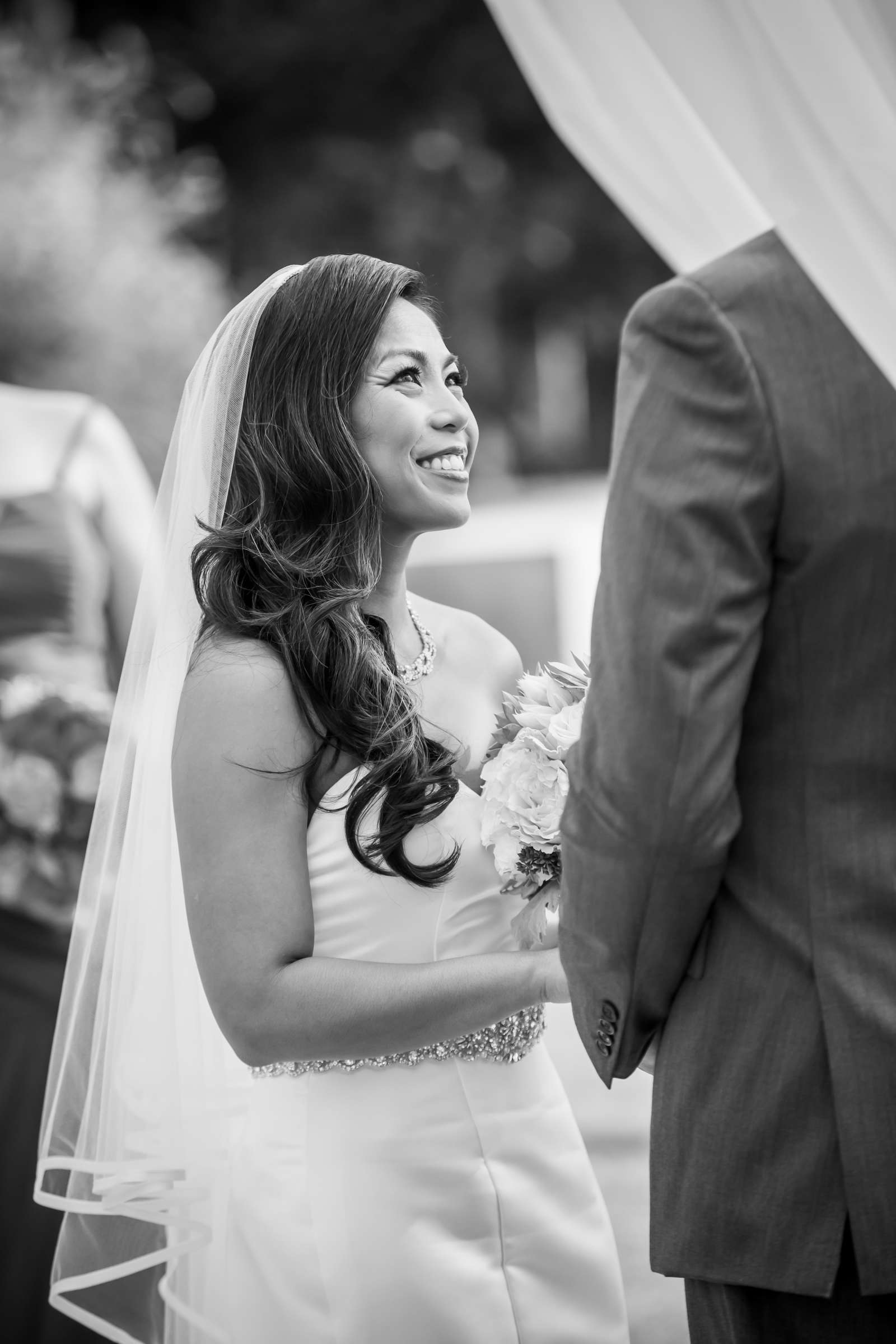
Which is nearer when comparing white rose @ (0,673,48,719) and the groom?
the groom

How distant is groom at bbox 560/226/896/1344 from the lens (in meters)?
1.32

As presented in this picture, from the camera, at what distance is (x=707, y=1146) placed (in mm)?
1405

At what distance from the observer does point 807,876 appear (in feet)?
4.50

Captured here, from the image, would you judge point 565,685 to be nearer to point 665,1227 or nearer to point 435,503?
point 435,503

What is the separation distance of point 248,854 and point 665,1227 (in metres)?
0.73

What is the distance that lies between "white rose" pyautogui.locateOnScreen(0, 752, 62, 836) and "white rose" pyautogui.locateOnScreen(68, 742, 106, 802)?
32mm

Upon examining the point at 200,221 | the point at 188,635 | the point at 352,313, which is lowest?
the point at 188,635

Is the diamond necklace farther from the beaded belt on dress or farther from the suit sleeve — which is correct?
the suit sleeve

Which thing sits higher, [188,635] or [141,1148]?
[188,635]

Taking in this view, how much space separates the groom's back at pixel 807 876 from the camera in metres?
1.32

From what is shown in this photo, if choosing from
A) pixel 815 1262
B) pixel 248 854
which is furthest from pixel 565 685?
pixel 815 1262

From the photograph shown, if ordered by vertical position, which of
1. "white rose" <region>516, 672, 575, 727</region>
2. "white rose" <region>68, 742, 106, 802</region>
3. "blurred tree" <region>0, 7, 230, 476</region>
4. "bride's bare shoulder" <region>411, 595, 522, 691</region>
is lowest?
"white rose" <region>516, 672, 575, 727</region>

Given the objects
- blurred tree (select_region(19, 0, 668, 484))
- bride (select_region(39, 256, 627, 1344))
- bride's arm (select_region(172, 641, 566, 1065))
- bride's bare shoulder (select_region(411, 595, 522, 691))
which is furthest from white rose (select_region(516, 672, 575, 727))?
blurred tree (select_region(19, 0, 668, 484))

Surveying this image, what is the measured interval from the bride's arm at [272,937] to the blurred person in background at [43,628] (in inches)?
55.6
